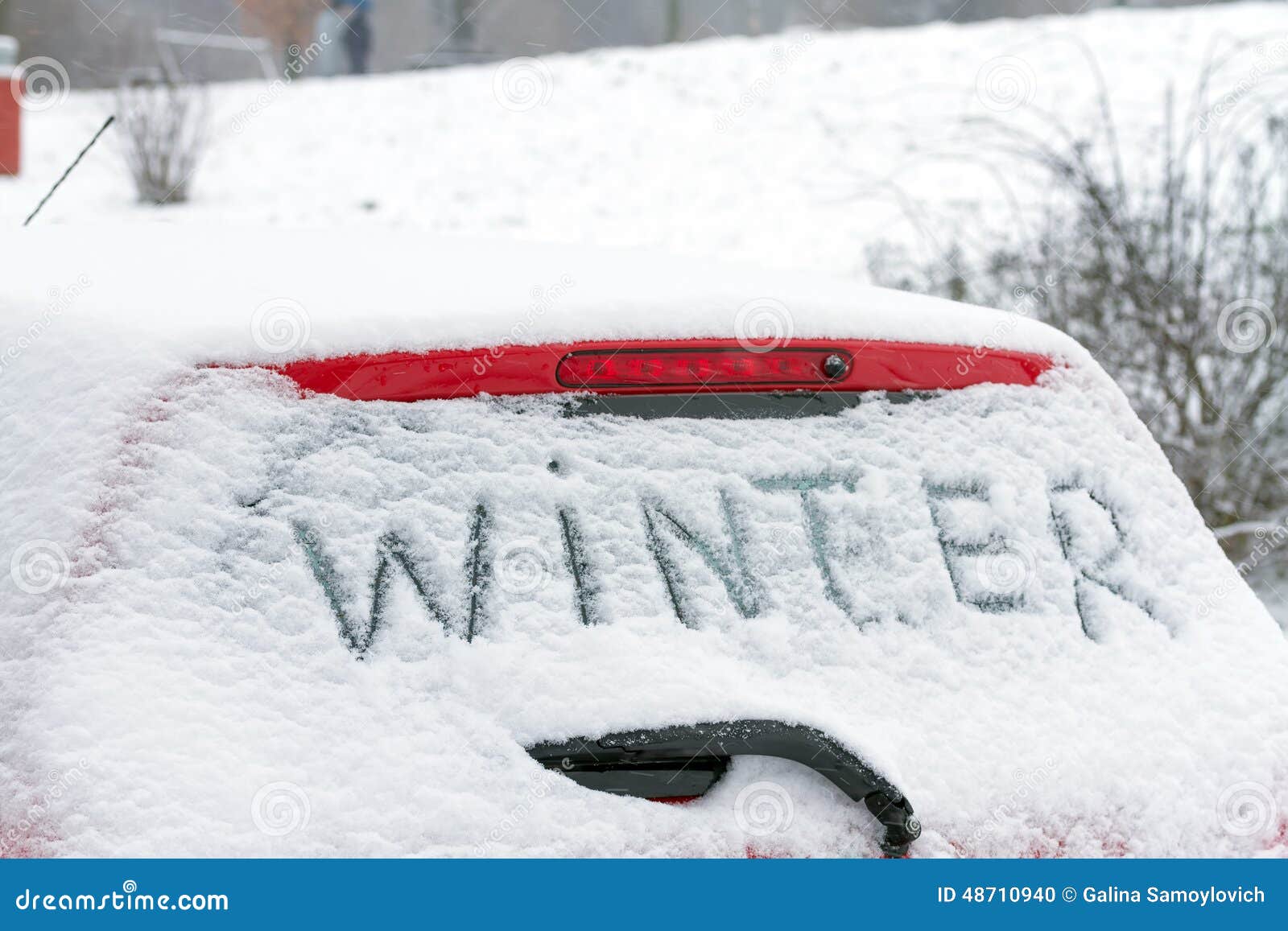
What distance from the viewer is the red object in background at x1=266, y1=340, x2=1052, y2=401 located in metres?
1.42

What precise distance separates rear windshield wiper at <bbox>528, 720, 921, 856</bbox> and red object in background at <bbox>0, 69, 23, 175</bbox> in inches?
588

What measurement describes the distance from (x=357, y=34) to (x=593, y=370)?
19.7 meters

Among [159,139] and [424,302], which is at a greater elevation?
[424,302]

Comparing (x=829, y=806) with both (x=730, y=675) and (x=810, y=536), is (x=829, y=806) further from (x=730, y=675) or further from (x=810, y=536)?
(x=810, y=536)

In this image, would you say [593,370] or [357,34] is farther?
[357,34]

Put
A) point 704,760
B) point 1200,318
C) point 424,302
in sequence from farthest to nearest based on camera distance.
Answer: point 1200,318
point 424,302
point 704,760

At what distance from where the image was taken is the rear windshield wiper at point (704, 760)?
4.45 feet

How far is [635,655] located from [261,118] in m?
16.5

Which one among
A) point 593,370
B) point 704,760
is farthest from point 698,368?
point 704,760

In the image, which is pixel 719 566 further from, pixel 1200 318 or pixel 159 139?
pixel 159 139

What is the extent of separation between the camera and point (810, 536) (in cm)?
151

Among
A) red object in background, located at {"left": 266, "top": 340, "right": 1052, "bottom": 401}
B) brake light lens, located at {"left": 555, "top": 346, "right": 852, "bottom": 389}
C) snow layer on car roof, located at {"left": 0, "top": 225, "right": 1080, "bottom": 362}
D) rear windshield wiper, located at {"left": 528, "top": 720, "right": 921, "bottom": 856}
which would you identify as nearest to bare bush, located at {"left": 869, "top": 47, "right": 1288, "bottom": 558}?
snow layer on car roof, located at {"left": 0, "top": 225, "right": 1080, "bottom": 362}

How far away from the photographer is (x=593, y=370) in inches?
58.1

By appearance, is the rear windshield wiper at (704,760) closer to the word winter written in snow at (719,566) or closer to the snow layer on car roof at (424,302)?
the word winter written in snow at (719,566)
